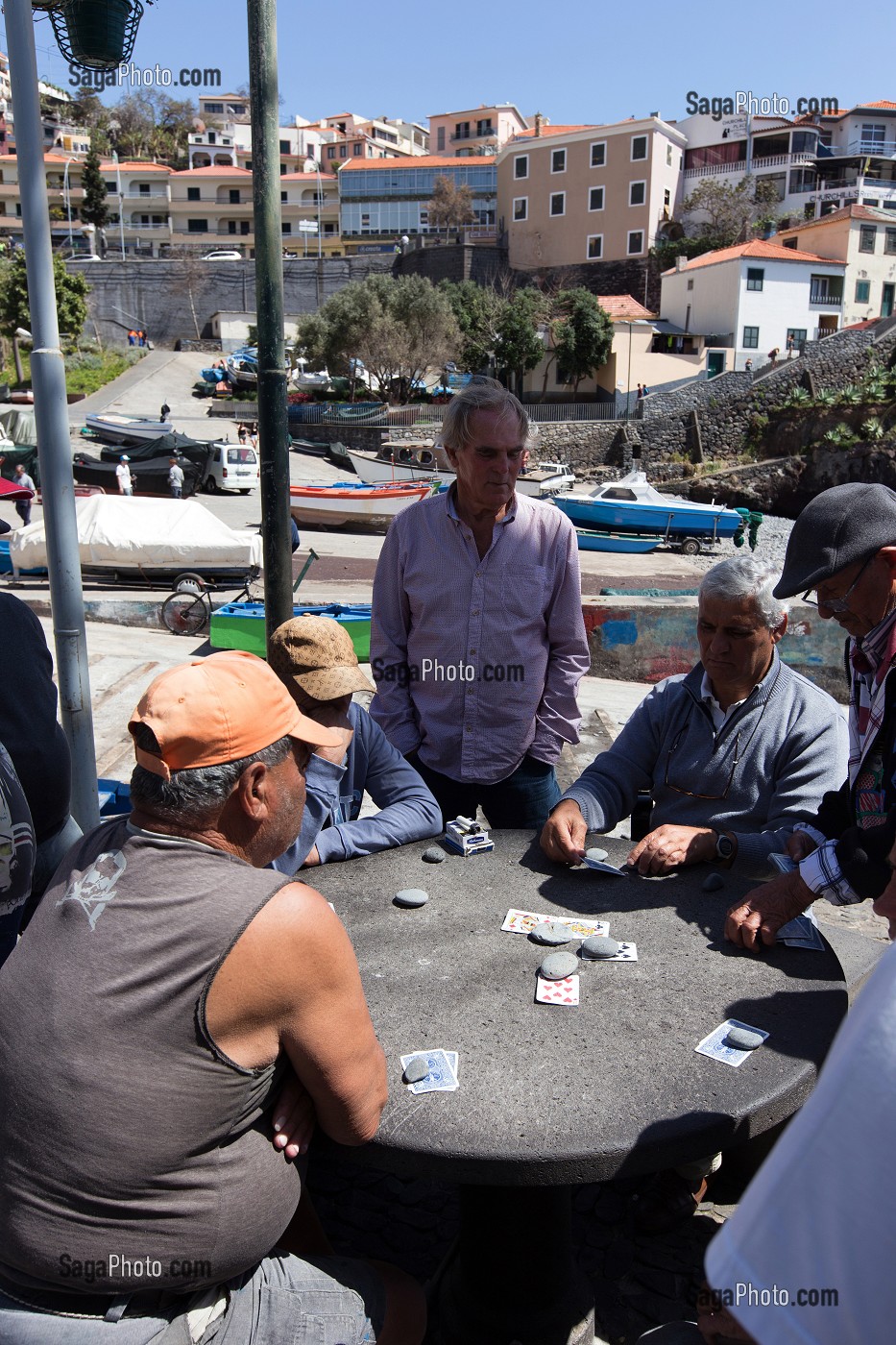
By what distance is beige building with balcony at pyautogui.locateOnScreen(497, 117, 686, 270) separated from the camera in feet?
181

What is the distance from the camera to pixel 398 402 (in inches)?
1727

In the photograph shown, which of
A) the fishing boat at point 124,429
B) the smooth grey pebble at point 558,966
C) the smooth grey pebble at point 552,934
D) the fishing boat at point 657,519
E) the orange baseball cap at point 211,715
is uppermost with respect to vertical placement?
the orange baseball cap at point 211,715

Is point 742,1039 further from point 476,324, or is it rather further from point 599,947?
point 476,324

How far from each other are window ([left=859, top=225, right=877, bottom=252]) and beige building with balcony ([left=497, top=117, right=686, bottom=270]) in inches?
480

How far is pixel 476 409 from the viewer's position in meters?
3.08

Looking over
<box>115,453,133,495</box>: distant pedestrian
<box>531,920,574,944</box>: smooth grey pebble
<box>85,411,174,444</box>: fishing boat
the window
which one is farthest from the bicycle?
the window

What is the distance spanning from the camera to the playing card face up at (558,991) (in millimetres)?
2033

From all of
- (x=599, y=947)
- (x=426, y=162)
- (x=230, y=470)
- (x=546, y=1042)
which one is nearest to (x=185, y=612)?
(x=599, y=947)

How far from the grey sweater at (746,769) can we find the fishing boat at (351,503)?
21965 millimetres

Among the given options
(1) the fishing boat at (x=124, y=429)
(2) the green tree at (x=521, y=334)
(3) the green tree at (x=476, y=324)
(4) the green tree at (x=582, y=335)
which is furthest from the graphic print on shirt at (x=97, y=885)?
(3) the green tree at (x=476, y=324)

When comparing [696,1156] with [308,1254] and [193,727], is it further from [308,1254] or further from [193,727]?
[193,727]

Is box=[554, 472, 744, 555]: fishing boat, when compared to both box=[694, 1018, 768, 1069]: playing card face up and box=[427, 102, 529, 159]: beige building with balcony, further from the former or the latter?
box=[427, 102, 529, 159]: beige building with balcony

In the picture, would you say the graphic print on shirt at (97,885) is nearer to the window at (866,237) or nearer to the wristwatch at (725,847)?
the wristwatch at (725,847)

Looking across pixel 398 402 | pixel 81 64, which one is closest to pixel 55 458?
pixel 81 64
